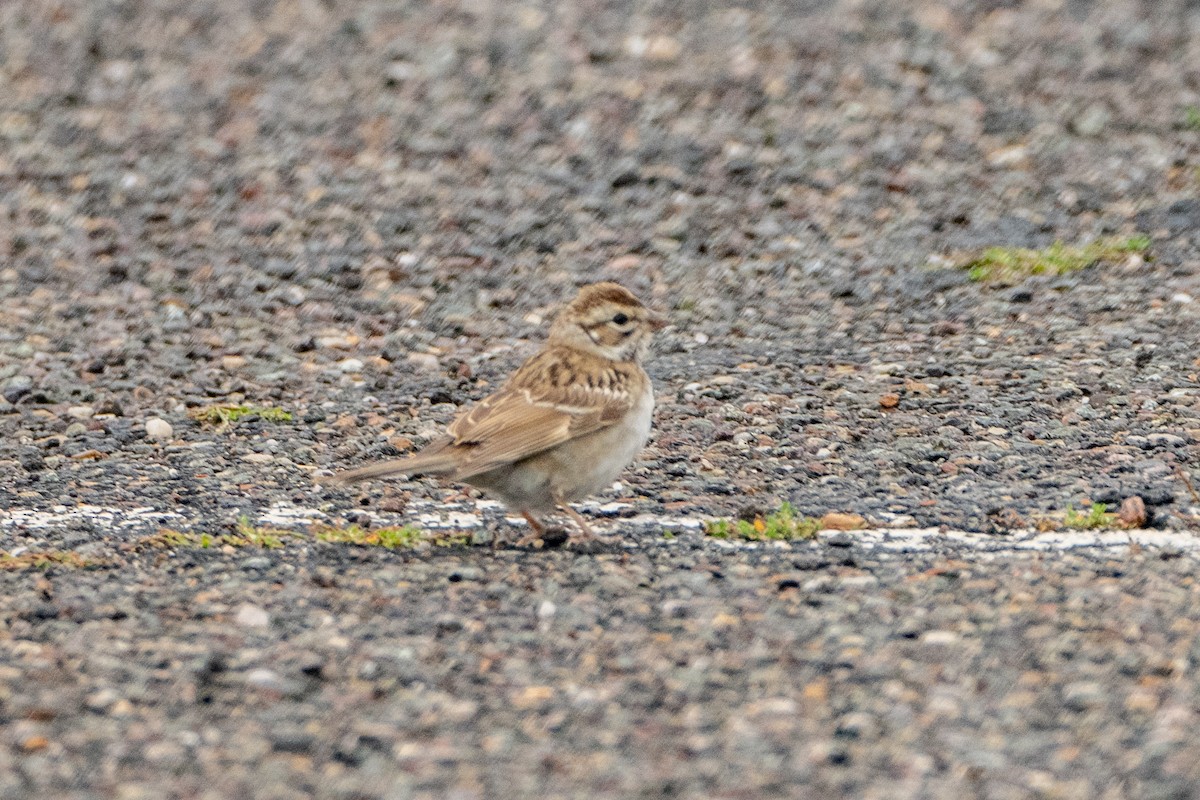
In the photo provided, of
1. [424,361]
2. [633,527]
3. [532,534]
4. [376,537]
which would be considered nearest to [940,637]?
[633,527]

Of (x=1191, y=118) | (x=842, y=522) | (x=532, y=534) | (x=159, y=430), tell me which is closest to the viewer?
(x=842, y=522)

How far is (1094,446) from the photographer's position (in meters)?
8.57

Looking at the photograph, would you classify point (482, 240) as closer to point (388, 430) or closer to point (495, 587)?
point (388, 430)

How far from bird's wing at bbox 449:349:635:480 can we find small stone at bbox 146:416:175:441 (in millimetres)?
2551

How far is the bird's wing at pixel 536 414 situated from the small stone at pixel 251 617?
1.08 meters

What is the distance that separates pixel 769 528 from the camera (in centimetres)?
754

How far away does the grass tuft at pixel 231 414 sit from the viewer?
382 inches

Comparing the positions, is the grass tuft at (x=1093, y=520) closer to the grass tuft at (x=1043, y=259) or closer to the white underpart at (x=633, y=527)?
the white underpart at (x=633, y=527)

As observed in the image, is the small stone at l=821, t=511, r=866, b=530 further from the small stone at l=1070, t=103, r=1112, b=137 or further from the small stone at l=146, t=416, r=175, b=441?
the small stone at l=1070, t=103, r=1112, b=137

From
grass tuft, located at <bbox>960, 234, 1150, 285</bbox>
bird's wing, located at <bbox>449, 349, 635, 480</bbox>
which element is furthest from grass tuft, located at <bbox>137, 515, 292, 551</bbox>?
grass tuft, located at <bbox>960, 234, 1150, 285</bbox>

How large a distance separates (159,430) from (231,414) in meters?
0.40

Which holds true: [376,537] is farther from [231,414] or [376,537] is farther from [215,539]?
[231,414]

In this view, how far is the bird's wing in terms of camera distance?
7242 mm

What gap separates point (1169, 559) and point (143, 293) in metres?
7.23
